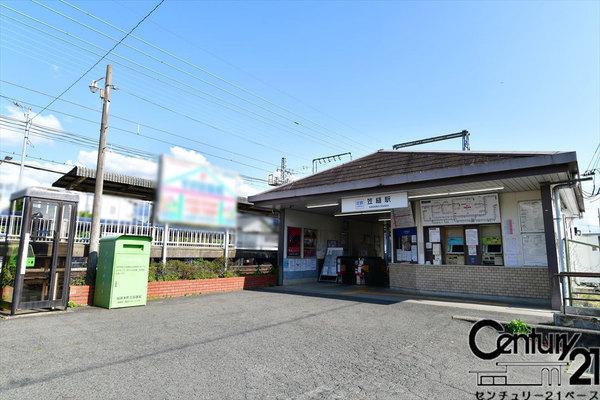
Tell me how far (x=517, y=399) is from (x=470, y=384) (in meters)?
0.47

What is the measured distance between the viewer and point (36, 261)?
355 inches

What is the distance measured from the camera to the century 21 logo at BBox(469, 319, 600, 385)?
517 cm

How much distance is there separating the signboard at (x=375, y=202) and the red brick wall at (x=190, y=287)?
14.7 feet

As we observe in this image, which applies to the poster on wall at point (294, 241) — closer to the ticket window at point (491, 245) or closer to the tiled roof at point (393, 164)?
the tiled roof at point (393, 164)

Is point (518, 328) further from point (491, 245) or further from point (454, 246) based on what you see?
point (454, 246)

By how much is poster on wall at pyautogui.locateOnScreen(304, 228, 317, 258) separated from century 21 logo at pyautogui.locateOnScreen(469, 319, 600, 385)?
989cm

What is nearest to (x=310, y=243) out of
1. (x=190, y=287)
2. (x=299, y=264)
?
(x=299, y=264)

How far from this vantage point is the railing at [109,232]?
30.8 ft

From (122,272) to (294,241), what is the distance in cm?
776

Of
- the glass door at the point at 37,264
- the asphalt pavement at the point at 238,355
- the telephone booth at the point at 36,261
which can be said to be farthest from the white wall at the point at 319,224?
the glass door at the point at 37,264

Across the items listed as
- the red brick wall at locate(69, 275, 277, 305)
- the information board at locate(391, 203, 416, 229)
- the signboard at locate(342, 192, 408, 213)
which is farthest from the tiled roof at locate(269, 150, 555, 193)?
the red brick wall at locate(69, 275, 277, 305)

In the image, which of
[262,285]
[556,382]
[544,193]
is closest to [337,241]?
[262,285]

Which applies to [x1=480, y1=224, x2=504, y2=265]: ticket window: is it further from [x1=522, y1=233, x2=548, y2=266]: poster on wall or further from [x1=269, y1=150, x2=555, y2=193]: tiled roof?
[x1=269, y1=150, x2=555, y2=193]: tiled roof

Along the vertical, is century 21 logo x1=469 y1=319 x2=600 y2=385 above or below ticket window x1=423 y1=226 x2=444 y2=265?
below
